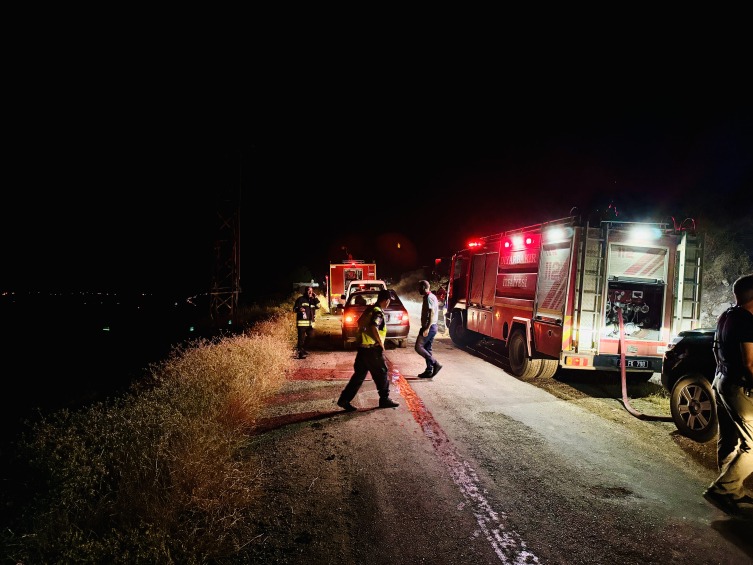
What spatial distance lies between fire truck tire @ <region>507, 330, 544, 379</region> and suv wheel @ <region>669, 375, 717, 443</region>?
3059 mm

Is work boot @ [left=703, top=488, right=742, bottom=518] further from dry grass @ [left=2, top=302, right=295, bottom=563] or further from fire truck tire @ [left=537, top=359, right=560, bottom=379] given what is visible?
fire truck tire @ [left=537, top=359, right=560, bottom=379]

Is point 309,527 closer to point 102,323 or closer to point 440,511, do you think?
point 440,511

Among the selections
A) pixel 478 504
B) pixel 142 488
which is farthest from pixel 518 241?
pixel 142 488

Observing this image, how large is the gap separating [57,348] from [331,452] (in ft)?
48.5

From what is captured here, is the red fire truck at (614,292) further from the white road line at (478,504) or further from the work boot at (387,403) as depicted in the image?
the white road line at (478,504)

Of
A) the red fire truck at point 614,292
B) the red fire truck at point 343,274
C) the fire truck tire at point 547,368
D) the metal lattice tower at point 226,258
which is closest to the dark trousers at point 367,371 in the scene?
the red fire truck at point 614,292

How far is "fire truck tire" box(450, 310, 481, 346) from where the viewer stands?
1295 cm

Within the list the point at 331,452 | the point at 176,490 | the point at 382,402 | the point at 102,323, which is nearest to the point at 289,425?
the point at 331,452

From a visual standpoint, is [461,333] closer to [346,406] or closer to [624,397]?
[624,397]

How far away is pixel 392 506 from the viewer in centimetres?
365

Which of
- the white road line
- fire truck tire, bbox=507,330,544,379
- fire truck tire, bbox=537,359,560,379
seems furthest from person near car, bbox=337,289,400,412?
fire truck tire, bbox=537,359,560,379

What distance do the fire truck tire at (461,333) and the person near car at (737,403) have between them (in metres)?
8.97

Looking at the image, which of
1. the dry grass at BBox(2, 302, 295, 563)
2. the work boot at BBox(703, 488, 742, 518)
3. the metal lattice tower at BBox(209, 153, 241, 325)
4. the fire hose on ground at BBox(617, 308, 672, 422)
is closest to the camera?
the dry grass at BBox(2, 302, 295, 563)

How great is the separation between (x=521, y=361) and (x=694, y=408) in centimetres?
365
